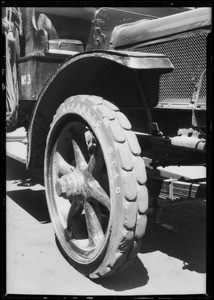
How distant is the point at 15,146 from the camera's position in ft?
17.1

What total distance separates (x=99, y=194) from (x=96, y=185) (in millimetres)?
91

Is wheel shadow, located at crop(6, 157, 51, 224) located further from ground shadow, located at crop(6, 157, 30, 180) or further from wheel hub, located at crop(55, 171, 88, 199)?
wheel hub, located at crop(55, 171, 88, 199)

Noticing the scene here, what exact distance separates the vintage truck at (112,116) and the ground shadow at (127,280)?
156 millimetres

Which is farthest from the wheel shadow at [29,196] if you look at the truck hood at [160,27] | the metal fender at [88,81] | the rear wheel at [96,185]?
the truck hood at [160,27]

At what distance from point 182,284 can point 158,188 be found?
4.30ft

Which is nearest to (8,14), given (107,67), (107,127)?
(107,67)

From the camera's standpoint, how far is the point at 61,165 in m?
3.49

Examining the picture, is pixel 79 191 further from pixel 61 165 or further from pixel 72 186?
pixel 61 165

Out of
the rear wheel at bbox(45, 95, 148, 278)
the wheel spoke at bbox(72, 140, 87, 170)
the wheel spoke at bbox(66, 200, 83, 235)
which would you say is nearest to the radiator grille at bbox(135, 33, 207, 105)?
the rear wheel at bbox(45, 95, 148, 278)

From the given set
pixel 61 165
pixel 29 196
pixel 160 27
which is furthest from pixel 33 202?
pixel 160 27

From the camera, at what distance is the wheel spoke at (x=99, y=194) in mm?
2893

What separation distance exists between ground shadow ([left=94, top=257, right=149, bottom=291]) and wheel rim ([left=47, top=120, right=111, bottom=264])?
21 centimetres

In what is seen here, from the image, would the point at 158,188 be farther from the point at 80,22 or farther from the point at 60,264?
the point at 80,22

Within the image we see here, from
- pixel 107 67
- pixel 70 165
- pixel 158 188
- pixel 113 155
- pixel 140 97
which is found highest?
pixel 107 67
